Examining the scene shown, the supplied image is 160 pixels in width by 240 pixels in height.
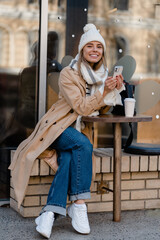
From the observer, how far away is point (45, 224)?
10.1 ft

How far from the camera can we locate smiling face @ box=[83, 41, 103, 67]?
3.49 m

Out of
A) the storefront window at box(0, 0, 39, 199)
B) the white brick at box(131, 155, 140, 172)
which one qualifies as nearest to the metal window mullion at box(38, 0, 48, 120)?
the storefront window at box(0, 0, 39, 199)

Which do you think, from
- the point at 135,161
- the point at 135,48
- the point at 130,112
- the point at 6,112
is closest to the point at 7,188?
the point at 6,112

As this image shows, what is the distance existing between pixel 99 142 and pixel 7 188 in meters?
0.99

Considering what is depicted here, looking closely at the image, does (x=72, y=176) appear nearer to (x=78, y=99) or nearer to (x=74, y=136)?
(x=74, y=136)

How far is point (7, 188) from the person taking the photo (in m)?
4.09

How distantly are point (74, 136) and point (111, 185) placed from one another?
74 centimetres

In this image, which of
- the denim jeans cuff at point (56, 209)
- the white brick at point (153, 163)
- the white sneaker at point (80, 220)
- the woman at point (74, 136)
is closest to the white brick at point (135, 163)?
the white brick at point (153, 163)

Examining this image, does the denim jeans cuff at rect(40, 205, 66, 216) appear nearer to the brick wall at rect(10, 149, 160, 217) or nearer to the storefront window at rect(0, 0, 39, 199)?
the brick wall at rect(10, 149, 160, 217)

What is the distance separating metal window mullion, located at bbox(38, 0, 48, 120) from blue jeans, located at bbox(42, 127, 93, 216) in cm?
98

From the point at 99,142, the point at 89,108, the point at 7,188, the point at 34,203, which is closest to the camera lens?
the point at 89,108

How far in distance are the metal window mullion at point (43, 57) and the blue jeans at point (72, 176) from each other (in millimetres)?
975

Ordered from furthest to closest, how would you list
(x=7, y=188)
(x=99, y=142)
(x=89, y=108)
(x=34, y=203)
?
(x=99, y=142) < (x=7, y=188) < (x=34, y=203) < (x=89, y=108)

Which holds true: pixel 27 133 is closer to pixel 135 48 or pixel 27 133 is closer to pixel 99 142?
pixel 99 142
